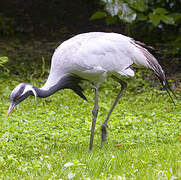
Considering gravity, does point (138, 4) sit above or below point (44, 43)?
above

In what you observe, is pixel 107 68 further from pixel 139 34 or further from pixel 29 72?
pixel 139 34

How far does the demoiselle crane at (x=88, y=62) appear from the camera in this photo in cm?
510

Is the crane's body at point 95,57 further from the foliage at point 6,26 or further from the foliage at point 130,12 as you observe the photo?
the foliage at point 6,26

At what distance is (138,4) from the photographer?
27.6 feet

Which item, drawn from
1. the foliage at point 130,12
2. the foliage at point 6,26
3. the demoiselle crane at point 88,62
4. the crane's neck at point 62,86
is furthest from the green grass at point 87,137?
the foliage at point 6,26

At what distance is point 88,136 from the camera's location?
5910 millimetres

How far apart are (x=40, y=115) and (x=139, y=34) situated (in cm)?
513

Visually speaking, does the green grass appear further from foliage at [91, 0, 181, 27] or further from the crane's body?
foliage at [91, 0, 181, 27]

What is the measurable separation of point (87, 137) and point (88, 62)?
123 centimetres

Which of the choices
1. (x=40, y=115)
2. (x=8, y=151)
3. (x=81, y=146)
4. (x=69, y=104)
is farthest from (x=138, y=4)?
(x=8, y=151)

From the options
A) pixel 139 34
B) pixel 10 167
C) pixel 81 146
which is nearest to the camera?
pixel 10 167

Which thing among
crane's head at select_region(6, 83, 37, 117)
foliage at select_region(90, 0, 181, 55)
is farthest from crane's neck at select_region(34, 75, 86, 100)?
Answer: foliage at select_region(90, 0, 181, 55)

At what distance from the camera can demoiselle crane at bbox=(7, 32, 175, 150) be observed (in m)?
5.10

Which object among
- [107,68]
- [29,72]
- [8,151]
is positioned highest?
[107,68]
